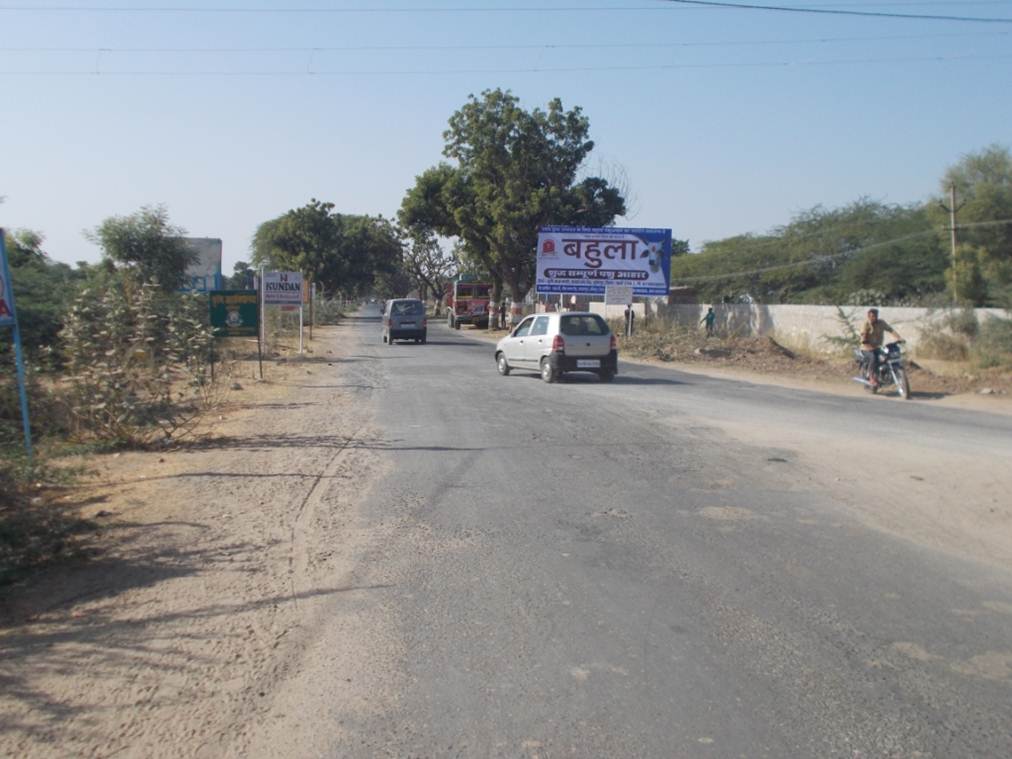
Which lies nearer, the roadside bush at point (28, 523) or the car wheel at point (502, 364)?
the roadside bush at point (28, 523)

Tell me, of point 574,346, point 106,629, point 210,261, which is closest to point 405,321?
point 210,261

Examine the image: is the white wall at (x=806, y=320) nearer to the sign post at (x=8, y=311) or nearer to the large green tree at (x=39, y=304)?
the large green tree at (x=39, y=304)

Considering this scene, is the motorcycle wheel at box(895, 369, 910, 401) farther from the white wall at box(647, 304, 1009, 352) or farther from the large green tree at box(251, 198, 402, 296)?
the large green tree at box(251, 198, 402, 296)

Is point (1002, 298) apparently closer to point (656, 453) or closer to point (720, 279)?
point (656, 453)

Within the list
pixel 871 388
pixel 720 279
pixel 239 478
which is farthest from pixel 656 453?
pixel 720 279

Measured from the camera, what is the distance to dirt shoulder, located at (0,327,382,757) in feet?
13.0

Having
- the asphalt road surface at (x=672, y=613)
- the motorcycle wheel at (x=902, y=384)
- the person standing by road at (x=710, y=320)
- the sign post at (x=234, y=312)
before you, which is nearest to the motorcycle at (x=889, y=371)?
the motorcycle wheel at (x=902, y=384)

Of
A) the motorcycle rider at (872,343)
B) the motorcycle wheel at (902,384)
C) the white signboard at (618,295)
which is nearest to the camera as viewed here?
the motorcycle wheel at (902,384)

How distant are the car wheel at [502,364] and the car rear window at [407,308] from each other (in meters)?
16.1

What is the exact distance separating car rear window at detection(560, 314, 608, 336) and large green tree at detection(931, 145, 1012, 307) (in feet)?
82.0

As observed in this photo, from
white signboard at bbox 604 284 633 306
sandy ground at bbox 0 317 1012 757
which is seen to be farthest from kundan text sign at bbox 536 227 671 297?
sandy ground at bbox 0 317 1012 757

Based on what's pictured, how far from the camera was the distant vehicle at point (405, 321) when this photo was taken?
38000 mm

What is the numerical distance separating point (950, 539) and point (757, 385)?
1399cm

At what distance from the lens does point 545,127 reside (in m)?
46.6
